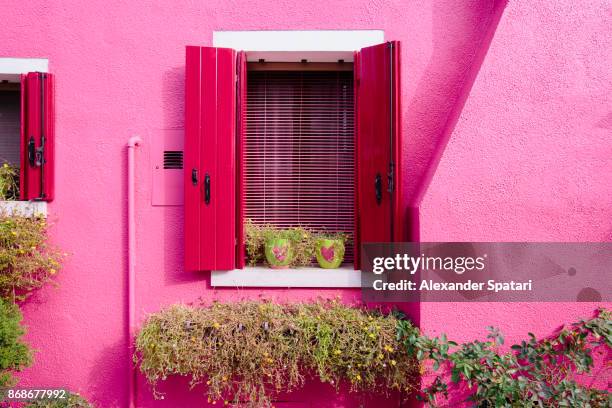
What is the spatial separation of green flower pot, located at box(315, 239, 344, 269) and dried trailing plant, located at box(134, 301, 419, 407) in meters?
0.44

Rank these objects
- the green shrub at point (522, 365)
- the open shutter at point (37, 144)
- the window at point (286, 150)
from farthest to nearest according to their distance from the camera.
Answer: the open shutter at point (37, 144) → the window at point (286, 150) → the green shrub at point (522, 365)

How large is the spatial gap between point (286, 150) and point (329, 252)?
95 cm

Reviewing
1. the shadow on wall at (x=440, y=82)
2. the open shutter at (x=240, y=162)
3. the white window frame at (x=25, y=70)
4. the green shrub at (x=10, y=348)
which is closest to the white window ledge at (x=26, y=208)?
the white window frame at (x=25, y=70)

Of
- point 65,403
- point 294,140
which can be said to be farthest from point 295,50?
point 65,403

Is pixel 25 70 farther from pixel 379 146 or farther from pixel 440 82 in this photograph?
pixel 440 82

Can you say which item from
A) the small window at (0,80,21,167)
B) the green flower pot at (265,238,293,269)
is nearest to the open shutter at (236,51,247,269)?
the green flower pot at (265,238,293,269)

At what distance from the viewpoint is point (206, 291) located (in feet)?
10.3

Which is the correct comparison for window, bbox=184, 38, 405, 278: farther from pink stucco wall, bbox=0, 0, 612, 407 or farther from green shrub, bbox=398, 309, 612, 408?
green shrub, bbox=398, 309, 612, 408

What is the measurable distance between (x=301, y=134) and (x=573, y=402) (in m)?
2.63

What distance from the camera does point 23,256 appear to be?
9.62 feet

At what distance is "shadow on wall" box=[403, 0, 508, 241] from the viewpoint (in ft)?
10.3

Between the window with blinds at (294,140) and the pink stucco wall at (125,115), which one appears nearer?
the pink stucco wall at (125,115)

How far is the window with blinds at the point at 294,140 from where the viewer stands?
3.39 metres

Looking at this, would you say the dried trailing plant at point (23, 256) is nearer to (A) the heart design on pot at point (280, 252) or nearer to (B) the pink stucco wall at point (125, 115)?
(B) the pink stucco wall at point (125, 115)
